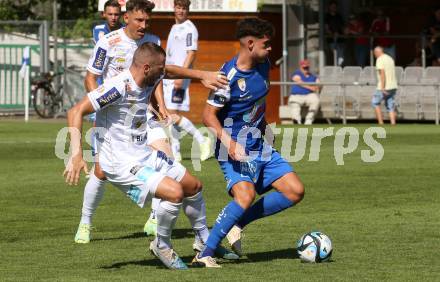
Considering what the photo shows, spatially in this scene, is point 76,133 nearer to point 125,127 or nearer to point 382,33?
point 125,127

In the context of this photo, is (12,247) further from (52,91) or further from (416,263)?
(52,91)

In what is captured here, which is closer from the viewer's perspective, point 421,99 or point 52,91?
point 421,99

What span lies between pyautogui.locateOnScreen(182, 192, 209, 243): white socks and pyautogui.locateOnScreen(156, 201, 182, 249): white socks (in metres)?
0.32

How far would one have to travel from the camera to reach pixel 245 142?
9344 millimetres

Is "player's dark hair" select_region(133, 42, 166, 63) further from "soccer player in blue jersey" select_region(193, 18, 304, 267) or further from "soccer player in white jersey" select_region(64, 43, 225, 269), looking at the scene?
"soccer player in blue jersey" select_region(193, 18, 304, 267)

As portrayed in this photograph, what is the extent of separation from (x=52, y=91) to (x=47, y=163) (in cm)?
1404

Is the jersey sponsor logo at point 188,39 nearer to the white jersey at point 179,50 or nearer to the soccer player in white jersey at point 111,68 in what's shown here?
the white jersey at point 179,50

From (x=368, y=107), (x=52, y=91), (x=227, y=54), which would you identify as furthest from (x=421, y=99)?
(x=52, y=91)

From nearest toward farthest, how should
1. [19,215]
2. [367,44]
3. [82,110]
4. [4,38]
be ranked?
[82,110], [19,215], [367,44], [4,38]

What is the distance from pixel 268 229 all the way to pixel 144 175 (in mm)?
2703

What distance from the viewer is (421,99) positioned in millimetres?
28812

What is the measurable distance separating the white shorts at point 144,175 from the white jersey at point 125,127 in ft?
0.15

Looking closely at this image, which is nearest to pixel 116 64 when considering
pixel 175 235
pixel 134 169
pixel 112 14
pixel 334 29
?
pixel 112 14

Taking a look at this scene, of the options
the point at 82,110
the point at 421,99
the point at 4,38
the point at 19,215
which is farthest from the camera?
the point at 4,38
